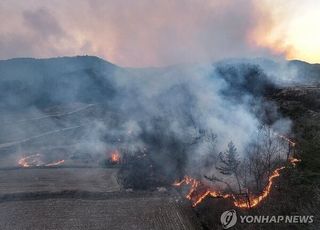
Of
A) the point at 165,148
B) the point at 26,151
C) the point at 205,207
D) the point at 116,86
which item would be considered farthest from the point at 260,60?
the point at 205,207

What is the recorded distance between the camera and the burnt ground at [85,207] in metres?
29.6

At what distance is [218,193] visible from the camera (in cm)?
3494

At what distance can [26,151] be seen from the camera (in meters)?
66.3

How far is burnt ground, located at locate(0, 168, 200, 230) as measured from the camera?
97.2 feet

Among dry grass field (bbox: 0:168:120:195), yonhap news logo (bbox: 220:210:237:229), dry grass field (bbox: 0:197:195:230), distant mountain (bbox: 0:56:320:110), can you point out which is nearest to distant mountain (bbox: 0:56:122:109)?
distant mountain (bbox: 0:56:320:110)

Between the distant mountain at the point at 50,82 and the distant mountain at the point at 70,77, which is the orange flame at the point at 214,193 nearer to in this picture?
the distant mountain at the point at 70,77

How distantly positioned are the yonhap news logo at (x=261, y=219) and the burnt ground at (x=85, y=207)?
2.73 m

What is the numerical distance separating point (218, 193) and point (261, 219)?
24.5 feet

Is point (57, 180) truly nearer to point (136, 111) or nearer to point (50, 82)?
point (136, 111)

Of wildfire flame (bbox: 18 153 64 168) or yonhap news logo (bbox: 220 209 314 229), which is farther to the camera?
wildfire flame (bbox: 18 153 64 168)

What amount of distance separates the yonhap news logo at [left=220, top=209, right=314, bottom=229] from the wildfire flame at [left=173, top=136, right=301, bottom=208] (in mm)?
1980

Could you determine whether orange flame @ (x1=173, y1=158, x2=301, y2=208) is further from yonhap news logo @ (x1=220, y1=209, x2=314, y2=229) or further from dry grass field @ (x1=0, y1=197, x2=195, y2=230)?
dry grass field @ (x1=0, y1=197, x2=195, y2=230)

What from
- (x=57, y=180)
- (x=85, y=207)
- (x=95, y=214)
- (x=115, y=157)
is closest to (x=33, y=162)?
(x=115, y=157)

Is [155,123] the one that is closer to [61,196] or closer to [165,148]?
[165,148]
